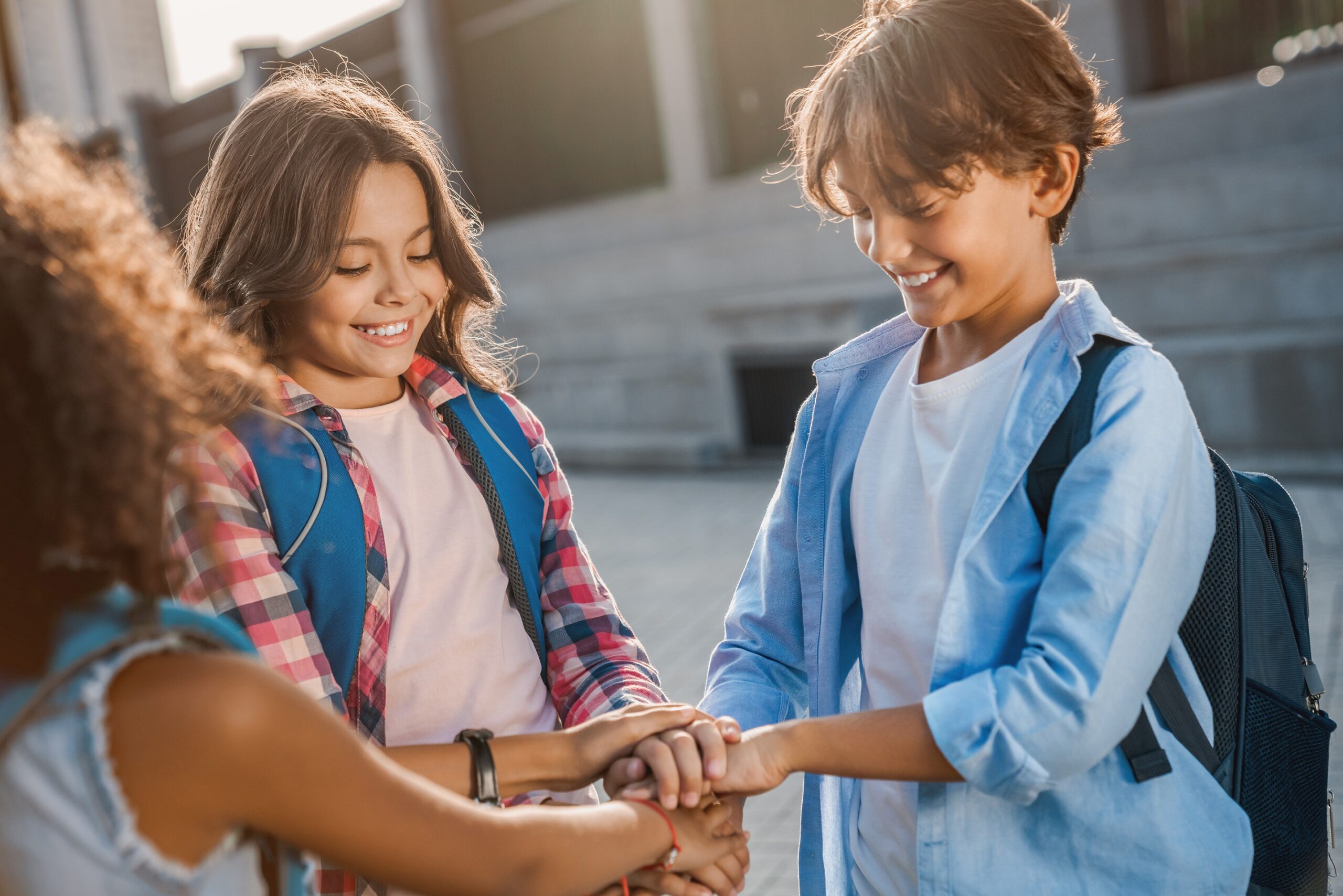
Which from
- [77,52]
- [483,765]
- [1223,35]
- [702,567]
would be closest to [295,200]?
[483,765]

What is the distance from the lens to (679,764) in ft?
5.74

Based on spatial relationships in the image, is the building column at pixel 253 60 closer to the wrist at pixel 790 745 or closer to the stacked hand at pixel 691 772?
the stacked hand at pixel 691 772

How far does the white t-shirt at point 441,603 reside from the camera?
180 cm

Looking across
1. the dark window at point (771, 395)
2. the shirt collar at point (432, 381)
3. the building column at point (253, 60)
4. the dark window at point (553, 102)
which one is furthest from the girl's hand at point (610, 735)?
the building column at point (253, 60)

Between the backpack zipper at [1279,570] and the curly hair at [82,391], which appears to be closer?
the curly hair at [82,391]

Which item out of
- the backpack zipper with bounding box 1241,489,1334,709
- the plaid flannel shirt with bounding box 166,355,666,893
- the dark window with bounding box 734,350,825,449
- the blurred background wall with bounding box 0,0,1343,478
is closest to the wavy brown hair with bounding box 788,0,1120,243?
the backpack zipper with bounding box 1241,489,1334,709

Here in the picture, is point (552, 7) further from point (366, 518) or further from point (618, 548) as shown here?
point (366, 518)

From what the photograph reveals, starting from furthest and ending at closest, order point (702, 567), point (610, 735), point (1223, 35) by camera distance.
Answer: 1. point (1223, 35)
2. point (702, 567)
3. point (610, 735)

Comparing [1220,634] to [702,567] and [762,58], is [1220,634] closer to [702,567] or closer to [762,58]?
[702,567]

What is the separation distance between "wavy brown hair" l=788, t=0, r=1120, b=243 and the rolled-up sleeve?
0.35 meters

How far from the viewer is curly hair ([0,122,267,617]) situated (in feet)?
3.41

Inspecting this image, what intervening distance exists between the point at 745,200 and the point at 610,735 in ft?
28.1

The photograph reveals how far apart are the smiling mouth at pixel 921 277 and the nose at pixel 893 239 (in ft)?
0.10

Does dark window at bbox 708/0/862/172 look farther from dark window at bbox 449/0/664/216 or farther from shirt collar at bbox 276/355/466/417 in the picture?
shirt collar at bbox 276/355/466/417
